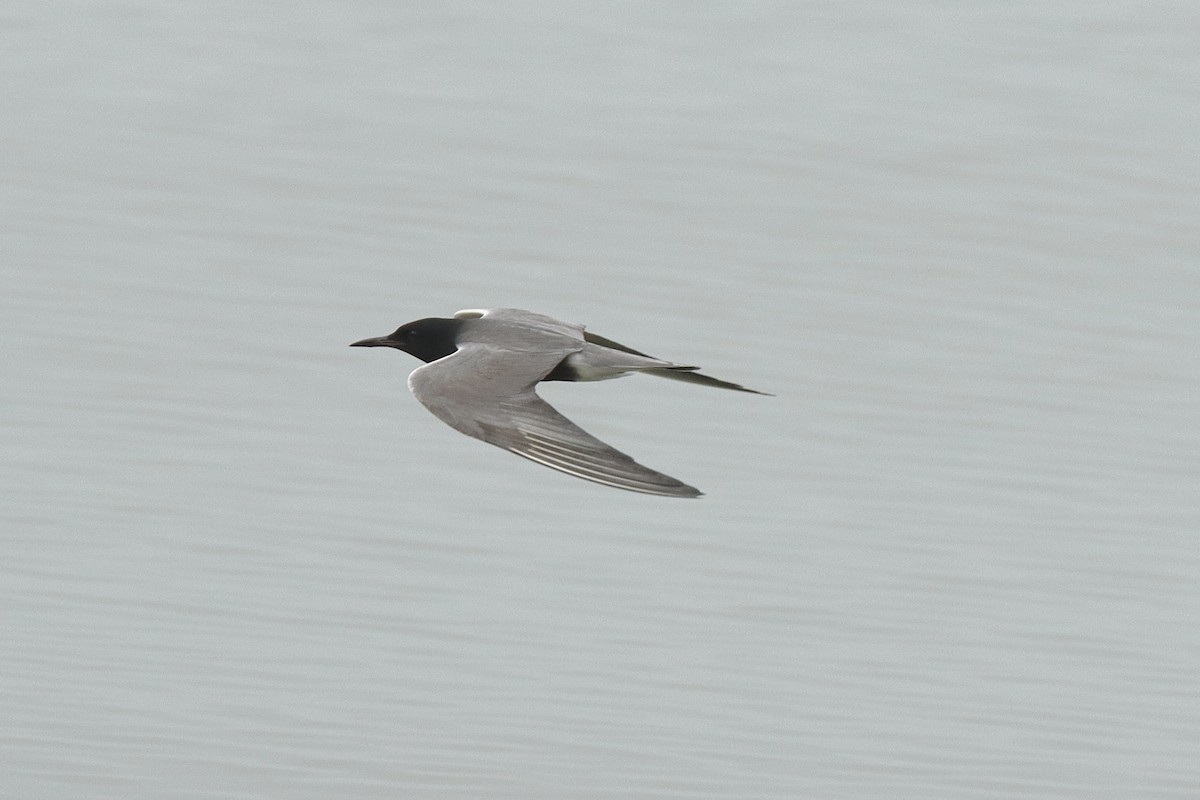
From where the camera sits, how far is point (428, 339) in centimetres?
1133

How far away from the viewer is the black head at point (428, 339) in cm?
1127

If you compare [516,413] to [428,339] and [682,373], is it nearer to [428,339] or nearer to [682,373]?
[682,373]

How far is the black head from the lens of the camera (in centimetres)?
1127

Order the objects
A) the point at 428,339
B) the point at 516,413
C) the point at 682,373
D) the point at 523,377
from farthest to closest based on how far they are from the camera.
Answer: the point at 428,339, the point at 682,373, the point at 523,377, the point at 516,413

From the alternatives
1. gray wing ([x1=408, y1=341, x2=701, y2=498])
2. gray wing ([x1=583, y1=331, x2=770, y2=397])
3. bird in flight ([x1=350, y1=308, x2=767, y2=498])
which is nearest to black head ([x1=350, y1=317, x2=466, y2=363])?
bird in flight ([x1=350, y1=308, x2=767, y2=498])

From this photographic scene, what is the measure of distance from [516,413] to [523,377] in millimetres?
450

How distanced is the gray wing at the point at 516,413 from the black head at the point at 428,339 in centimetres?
74

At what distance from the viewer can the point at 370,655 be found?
623 inches

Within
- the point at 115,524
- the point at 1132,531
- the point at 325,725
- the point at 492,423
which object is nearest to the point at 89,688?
the point at 325,725

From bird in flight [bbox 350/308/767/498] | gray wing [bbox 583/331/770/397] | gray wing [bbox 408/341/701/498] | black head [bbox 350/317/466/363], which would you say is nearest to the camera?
gray wing [bbox 408/341/701/498]

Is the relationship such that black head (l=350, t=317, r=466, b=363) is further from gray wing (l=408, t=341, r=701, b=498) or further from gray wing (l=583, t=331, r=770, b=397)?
gray wing (l=408, t=341, r=701, b=498)

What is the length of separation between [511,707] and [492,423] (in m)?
5.62

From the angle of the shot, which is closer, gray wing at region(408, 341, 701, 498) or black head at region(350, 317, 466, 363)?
gray wing at region(408, 341, 701, 498)

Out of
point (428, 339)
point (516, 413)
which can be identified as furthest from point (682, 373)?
point (428, 339)
